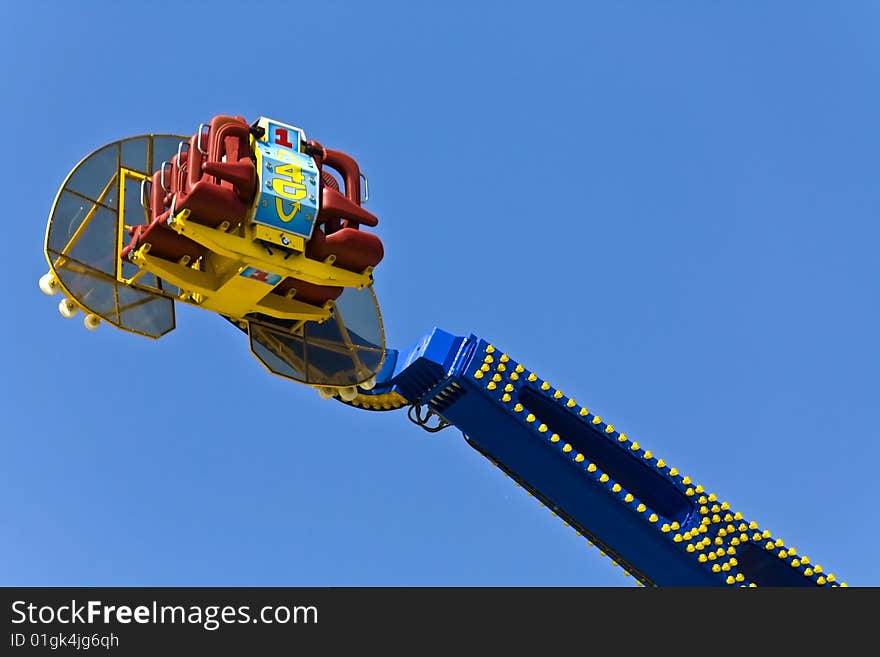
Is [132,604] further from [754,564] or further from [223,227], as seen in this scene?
[754,564]

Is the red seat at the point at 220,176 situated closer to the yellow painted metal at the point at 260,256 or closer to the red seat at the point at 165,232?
the yellow painted metal at the point at 260,256

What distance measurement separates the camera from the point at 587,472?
19.9m

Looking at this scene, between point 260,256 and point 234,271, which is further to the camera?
point 234,271

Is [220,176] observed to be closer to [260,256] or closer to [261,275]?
[260,256]

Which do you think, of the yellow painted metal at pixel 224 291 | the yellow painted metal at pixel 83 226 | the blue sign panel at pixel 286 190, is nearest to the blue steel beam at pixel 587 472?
the yellow painted metal at pixel 224 291

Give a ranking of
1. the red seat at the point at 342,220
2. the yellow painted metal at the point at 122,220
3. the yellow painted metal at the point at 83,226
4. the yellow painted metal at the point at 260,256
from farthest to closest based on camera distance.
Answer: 1. the yellow painted metal at the point at 122,220
2. the yellow painted metal at the point at 83,226
3. the red seat at the point at 342,220
4. the yellow painted metal at the point at 260,256

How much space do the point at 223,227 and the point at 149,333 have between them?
2.29 meters

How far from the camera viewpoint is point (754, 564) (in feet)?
68.8

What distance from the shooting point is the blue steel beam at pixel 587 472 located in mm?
19547

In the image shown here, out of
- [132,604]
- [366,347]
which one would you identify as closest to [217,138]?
[366,347]

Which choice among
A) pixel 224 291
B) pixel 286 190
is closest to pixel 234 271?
pixel 224 291

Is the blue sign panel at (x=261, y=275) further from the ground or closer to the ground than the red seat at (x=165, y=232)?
closer to the ground

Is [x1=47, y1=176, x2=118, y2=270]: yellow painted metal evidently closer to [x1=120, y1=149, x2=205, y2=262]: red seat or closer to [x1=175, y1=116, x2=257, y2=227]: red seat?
[x1=120, y1=149, x2=205, y2=262]: red seat

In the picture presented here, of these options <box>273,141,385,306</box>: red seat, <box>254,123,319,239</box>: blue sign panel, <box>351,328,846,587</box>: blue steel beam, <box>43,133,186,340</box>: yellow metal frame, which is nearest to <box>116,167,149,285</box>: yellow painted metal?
<box>43,133,186,340</box>: yellow metal frame
